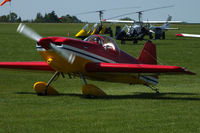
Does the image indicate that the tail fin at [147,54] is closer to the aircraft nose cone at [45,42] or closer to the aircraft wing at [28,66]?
the aircraft wing at [28,66]

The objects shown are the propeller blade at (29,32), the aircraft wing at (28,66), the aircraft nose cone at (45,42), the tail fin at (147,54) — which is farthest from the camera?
the tail fin at (147,54)

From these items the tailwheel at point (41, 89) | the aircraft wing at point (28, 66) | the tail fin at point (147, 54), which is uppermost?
the tail fin at point (147, 54)

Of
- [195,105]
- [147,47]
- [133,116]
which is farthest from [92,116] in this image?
[147,47]

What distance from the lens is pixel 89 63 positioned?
1359 cm

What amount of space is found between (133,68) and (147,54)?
2.59 metres

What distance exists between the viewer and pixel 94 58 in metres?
13.7

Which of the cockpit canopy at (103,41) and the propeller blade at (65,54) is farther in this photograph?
the cockpit canopy at (103,41)

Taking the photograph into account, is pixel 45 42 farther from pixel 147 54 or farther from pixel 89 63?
pixel 147 54

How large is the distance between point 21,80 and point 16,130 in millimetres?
11007

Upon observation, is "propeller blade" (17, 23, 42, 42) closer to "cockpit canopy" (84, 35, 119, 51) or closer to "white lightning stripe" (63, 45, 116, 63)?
"white lightning stripe" (63, 45, 116, 63)

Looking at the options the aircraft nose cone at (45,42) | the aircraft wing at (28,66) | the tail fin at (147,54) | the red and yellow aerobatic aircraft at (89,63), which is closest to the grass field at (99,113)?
the red and yellow aerobatic aircraft at (89,63)

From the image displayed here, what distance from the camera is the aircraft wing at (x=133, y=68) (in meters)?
12.6

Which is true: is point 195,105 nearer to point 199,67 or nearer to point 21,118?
point 21,118

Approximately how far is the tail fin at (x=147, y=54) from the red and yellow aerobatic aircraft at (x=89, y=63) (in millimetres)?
598
